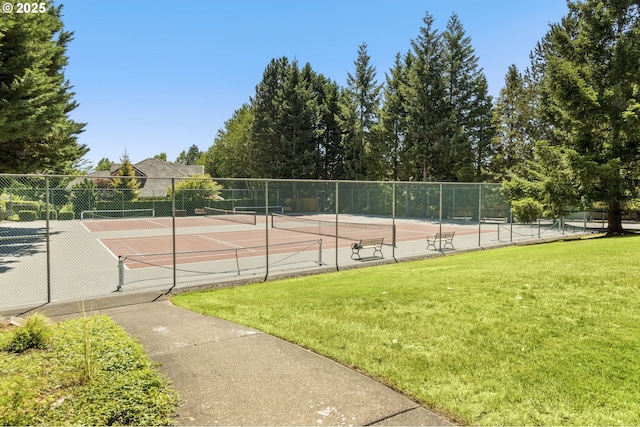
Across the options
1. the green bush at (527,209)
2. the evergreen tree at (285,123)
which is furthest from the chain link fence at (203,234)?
the evergreen tree at (285,123)

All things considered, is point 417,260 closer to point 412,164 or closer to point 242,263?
point 242,263

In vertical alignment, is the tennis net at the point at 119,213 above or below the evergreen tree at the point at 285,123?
below

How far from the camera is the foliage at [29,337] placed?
4.82 metres

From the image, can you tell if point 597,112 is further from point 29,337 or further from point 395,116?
point 395,116

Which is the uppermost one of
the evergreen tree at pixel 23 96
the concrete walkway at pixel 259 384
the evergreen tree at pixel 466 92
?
the evergreen tree at pixel 466 92

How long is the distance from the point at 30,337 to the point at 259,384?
3002mm

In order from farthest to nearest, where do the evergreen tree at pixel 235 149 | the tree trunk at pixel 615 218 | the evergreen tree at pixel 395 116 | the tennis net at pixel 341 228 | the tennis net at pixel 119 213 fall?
the evergreen tree at pixel 235 149, the evergreen tree at pixel 395 116, the tennis net at pixel 341 228, the tennis net at pixel 119 213, the tree trunk at pixel 615 218

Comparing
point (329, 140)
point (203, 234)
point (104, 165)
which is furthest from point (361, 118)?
point (104, 165)

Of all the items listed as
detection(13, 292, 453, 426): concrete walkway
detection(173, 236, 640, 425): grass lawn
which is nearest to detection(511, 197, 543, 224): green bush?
detection(173, 236, 640, 425): grass lawn

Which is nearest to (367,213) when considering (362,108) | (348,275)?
(362,108)

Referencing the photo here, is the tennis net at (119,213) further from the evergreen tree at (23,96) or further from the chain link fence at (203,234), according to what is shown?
the evergreen tree at (23,96)

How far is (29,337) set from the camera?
4.91 metres

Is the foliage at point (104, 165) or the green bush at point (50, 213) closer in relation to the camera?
the green bush at point (50, 213)

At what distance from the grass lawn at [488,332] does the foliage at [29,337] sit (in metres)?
2.71
